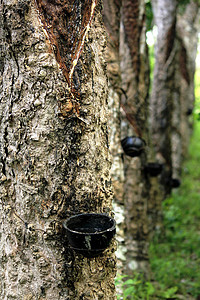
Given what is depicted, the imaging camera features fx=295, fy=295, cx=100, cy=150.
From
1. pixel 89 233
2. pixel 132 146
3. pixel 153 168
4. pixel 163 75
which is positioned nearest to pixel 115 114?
pixel 132 146

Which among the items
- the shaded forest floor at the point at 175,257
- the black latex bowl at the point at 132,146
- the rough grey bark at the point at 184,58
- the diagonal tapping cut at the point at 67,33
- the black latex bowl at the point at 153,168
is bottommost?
A: the shaded forest floor at the point at 175,257

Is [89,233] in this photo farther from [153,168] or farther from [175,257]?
[175,257]

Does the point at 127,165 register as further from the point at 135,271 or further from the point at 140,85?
the point at 135,271

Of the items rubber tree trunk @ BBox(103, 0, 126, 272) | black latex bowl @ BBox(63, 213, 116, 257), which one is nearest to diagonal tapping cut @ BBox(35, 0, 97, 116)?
black latex bowl @ BBox(63, 213, 116, 257)

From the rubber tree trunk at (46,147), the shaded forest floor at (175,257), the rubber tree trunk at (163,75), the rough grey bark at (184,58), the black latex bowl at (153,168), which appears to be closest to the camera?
the rubber tree trunk at (46,147)

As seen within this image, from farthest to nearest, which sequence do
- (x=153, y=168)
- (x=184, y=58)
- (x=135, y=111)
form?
(x=184, y=58), (x=153, y=168), (x=135, y=111)

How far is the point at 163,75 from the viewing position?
213 inches

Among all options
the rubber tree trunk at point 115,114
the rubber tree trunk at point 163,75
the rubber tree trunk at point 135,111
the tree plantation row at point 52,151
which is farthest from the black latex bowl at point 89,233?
the rubber tree trunk at point 163,75

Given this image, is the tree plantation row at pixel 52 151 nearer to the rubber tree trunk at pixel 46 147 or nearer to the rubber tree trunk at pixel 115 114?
the rubber tree trunk at pixel 46 147

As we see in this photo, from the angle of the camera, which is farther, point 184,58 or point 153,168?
point 184,58

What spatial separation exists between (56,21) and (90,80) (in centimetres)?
28

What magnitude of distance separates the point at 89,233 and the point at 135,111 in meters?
2.73

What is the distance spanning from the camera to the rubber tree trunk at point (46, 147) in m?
1.23

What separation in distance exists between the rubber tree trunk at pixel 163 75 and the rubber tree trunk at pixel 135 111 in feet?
5.11
